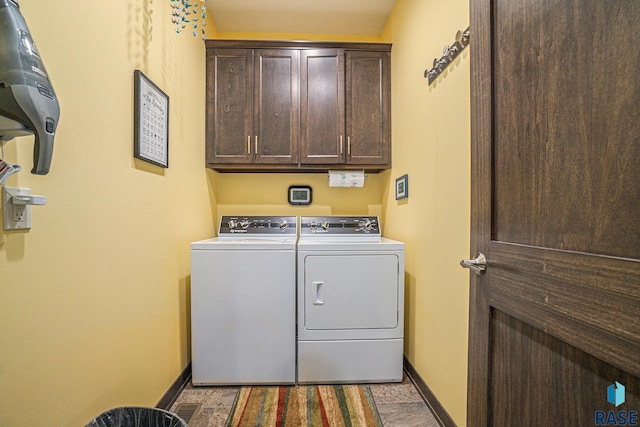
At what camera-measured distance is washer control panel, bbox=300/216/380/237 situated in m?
2.33

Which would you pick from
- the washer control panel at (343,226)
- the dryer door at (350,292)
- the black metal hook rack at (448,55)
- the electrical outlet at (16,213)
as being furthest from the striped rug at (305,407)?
the black metal hook rack at (448,55)

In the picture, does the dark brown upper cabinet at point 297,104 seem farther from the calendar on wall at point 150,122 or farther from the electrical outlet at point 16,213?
the electrical outlet at point 16,213

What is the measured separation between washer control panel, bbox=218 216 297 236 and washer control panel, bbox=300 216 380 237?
14cm

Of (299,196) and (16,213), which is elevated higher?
(299,196)

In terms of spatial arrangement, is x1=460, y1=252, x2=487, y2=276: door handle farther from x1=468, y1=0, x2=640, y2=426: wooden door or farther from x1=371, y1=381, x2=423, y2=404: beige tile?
x1=371, y1=381, x2=423, y2=404: beige tile

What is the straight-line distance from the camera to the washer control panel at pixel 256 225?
7.71 feet

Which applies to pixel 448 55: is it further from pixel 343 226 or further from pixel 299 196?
pixel 299 196

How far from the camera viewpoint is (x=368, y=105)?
2297 millimetres

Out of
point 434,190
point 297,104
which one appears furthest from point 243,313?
point 297,104

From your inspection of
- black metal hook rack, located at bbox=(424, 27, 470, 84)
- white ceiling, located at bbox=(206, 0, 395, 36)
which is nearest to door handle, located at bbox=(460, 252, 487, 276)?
black metal hook rack, located at bbox=(424, 27, 470, 84)

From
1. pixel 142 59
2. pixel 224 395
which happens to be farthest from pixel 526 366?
pixel 142 59

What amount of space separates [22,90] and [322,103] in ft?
6.16

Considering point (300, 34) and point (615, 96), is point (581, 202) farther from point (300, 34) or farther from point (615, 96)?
point (300, 34)

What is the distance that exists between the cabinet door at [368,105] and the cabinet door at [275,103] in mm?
452
